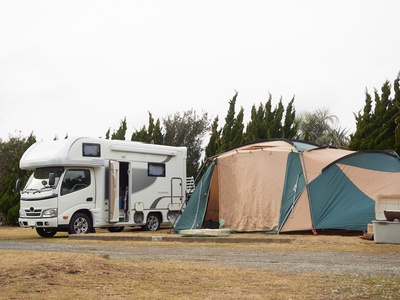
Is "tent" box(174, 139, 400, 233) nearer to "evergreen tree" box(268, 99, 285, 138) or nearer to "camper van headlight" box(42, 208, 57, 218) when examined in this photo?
"camper van headlight" box(42, 208, 57, 218)

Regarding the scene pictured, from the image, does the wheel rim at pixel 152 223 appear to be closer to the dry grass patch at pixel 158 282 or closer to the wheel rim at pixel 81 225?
the wheel rim at pixel 81 225

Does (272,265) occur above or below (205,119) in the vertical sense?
below

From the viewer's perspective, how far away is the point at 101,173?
19.0 meters

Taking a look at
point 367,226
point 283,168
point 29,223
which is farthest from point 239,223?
point 29,223

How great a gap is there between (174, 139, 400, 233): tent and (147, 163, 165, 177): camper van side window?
8.96ft

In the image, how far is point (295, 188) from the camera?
55.2 ft

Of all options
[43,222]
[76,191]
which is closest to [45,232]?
[43,222]

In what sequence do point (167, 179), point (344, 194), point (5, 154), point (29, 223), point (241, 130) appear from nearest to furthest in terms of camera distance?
point (344, 194) → point (29, 223) → point (167, 179) → point (241, 130) → point (5, 154)

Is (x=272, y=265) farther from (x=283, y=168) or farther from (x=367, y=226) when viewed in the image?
(x=283, y=168)

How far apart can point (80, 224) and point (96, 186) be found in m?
1.21

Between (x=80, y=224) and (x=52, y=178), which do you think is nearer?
(x=52, y=178)

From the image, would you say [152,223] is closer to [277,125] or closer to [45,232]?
[45,232]

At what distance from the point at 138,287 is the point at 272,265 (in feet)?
9.72

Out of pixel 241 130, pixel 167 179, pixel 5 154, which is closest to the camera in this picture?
pixel 167 179
